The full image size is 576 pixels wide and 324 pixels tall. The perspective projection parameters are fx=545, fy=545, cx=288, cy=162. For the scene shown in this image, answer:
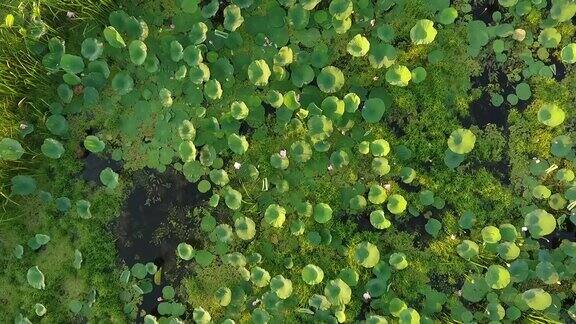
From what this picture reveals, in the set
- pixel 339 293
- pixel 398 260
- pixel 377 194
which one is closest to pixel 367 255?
pixel 398 260

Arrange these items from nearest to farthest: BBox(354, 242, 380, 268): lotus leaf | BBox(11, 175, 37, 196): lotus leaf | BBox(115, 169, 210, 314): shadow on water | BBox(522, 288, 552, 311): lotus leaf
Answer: BBox(522, 288, 552, 311): lotus leaf < BBox(354, 242, 380, 268): lotus leaf < BBox(11, 175, 37, 196): lotus leaf < BBox(115, 169, 210, 314): shadow on water

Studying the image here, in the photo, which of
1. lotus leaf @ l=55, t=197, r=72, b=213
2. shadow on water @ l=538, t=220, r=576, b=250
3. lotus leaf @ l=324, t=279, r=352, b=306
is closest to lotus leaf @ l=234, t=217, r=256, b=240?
lotus leaf @ l=324, t=279, r=352, b=306

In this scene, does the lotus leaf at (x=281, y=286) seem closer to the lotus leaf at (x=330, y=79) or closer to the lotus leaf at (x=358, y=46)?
the lotus leaf at (x=330, y=79)

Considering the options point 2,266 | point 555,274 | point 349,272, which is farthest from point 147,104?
point 555,274

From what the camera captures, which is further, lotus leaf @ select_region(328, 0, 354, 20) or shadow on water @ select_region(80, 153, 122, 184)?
shadow on water @ select_region(80, 153, 122, 184)

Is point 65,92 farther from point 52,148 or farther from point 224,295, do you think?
point 224,295

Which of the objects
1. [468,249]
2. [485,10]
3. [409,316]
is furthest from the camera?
[485,10]

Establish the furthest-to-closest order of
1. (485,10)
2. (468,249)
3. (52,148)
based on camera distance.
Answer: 1. (485,10)
2. (52,148)
3. (468,249)

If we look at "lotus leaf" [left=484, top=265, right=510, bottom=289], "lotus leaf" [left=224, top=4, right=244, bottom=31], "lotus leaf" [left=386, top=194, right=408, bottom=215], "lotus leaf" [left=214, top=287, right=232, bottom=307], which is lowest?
→ "lotus leaf" [left=214, top=287, right=232, bottom=307]

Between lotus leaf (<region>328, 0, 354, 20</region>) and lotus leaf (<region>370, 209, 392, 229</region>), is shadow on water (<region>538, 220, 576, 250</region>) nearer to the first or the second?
lotus leaf (<region>370, 209, 392, 229</region>)

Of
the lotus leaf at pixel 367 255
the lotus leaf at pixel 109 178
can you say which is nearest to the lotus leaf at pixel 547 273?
the lotus leaf at pixel 367 255
